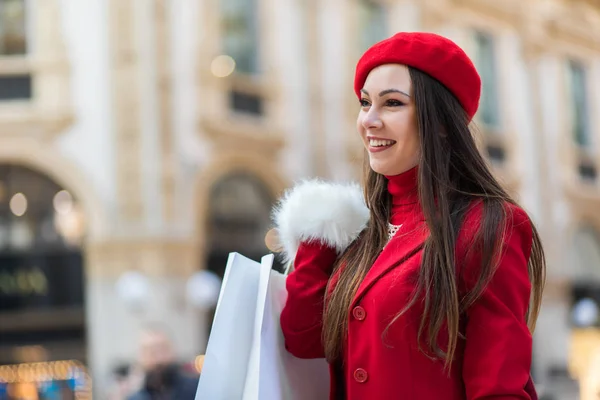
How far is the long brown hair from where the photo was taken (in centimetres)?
224

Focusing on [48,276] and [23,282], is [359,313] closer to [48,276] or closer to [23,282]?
[48,276]

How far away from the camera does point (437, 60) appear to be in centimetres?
241

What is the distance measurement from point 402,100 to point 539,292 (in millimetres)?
555

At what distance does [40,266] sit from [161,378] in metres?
9.88

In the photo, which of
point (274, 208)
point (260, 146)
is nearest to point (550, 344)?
point (260, 146)

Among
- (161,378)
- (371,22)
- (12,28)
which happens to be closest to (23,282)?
(12,28)

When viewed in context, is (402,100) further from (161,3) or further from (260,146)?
(260,146)

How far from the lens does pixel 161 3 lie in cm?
1639

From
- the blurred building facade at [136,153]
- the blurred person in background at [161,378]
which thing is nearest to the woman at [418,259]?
the blurred person in background at [161,378]

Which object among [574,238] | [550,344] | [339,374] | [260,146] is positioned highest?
[339,374]

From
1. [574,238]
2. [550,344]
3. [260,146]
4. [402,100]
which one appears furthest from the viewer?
[574,238]

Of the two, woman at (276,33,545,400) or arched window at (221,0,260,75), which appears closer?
woman at (276,33,545,400)

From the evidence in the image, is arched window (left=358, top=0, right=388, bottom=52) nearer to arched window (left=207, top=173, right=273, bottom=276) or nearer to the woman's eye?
arched window (left=207, top=173, right=273, bottom=276)

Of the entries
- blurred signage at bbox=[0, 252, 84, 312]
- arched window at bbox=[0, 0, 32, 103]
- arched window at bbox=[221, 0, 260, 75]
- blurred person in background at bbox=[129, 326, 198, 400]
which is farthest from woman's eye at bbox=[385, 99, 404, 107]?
arched window at bbox=[221, 0, 260, 75]
